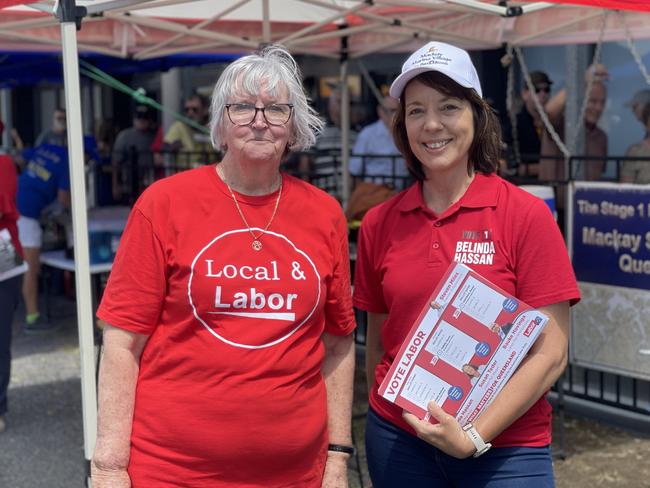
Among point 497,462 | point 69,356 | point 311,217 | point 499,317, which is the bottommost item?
point 69,356

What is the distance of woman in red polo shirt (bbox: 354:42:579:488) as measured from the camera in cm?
219

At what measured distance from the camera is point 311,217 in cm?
235

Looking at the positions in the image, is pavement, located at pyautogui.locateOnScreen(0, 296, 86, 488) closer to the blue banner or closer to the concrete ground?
the concrete ground

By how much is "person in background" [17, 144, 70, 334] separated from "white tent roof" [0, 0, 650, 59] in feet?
5.09

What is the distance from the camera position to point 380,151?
342 inches

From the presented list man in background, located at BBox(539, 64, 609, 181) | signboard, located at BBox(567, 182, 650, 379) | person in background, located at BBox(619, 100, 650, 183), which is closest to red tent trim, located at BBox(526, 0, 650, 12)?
signboard, located at BBox(567, 182, 650, 379)

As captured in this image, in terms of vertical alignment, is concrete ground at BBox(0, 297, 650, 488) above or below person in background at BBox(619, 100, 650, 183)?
below

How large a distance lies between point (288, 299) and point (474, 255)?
45 cm

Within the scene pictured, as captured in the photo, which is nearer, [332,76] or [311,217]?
[311,217]

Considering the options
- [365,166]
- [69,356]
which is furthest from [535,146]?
[69,356]

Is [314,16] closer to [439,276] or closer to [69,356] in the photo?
[69,356]

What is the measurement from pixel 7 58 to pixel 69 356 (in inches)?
110

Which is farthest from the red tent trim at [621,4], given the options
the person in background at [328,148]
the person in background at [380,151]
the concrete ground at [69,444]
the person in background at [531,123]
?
the person in background at [328,148]

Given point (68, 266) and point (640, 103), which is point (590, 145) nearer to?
point (640, 103)
